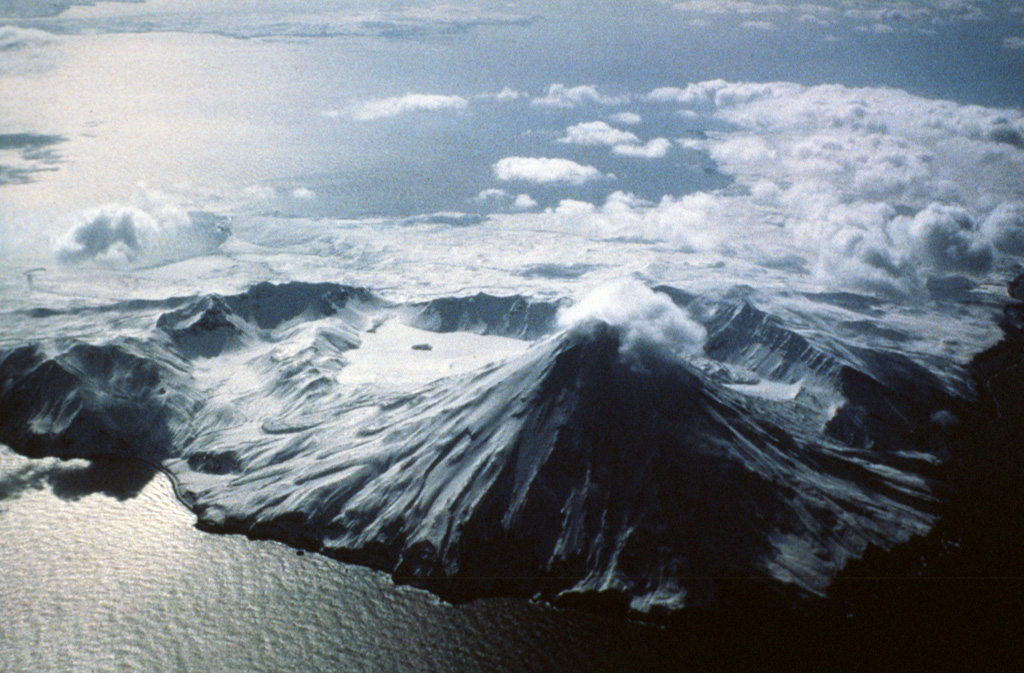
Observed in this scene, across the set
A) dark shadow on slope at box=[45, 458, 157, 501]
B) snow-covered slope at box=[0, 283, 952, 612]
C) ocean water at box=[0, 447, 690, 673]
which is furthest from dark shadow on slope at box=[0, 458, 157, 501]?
ocean water at box=[0, 447, 690, 673]

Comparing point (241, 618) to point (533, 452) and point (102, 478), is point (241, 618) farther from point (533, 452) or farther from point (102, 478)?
point (102, 478)

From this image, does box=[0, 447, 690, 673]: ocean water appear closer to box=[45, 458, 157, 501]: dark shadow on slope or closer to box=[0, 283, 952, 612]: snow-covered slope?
box=[0, 283, 952, 612]: snow-covered slope

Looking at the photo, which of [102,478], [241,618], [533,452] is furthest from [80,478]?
[533,452]

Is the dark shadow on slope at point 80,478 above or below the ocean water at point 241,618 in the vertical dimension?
below

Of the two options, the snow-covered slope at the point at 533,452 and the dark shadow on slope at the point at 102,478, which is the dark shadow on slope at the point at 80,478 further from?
the snow-covered slope at the point at 533,452

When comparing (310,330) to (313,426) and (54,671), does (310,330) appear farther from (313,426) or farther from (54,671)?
(54,671)

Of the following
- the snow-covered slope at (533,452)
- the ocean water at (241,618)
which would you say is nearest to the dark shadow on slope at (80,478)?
the snow-covered slope at (533,452)
